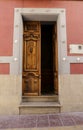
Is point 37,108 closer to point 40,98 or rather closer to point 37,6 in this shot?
point 40,98

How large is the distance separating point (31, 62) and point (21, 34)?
3.49 ft

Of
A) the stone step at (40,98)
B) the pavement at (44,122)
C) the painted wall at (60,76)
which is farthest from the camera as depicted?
the stone step at (40,98)

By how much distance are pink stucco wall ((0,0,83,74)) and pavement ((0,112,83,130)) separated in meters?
1.50

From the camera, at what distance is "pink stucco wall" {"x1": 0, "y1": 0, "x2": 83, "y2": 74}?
17.9 ft

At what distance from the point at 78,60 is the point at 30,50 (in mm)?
1749

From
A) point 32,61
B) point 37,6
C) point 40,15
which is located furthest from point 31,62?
point 37,6

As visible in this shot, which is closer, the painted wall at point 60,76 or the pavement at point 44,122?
the pavement at point 44,122

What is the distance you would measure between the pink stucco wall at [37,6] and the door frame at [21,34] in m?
0.13

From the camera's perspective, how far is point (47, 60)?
7.16 meters

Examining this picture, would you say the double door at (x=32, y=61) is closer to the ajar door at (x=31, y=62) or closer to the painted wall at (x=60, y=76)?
the ajar door at (x=31, y=62)

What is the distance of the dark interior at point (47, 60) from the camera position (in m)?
7.06

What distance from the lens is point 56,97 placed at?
18.8 ft

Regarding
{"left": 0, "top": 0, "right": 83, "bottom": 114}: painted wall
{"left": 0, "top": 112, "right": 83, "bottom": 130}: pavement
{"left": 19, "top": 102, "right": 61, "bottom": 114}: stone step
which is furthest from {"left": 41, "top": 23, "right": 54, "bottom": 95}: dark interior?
{"left": 0, "top": 112, "right": 83, "bottom": 130}: pavement

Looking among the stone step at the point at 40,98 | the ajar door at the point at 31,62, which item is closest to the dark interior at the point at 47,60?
the ajar door at the point at 31,62
